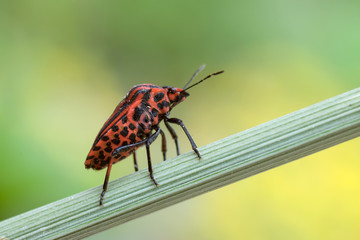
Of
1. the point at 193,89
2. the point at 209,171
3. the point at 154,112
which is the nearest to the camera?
the point at 209,171

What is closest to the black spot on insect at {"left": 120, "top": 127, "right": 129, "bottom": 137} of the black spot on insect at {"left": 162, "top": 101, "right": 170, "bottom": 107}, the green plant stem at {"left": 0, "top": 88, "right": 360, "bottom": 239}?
the black spot on insect at {"left": 162, "top": 101, "right": 170, "bottom": 107}

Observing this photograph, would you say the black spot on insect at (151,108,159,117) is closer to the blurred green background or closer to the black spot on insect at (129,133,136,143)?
the black spot on insect at (129,133,136,143)

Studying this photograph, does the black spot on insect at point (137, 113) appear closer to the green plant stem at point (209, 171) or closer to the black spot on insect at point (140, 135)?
the black spot on insect at point (140, 135)

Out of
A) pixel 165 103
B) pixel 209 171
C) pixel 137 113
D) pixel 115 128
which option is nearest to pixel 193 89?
pixel 165 103

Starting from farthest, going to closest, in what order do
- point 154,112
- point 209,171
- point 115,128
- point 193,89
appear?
point 193,89 < point 154,112 < point 115,128 < point 209,171

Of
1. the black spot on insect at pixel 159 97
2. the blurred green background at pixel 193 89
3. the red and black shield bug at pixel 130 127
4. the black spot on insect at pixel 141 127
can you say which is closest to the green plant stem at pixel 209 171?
the red and black shield bug at pixel 130 127

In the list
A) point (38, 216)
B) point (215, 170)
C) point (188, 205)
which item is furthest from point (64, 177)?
point (215, 170)

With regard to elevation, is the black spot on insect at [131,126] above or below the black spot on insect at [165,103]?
below

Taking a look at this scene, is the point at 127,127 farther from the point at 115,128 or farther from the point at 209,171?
the point at 209,171
